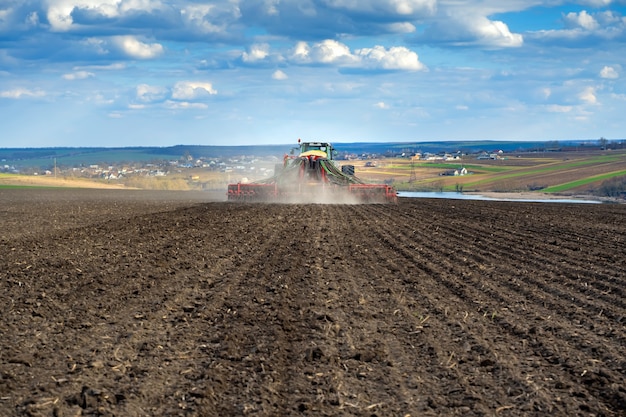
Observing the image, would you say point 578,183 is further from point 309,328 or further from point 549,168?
point 309,328

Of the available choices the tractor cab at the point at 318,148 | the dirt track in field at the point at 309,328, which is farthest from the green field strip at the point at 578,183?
the dirt track in field at the point at 309,328

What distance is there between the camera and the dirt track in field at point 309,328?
271 inches

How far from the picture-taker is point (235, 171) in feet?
336

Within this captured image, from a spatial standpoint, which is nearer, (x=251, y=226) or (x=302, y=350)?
(x=302, y=350)

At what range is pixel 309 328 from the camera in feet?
31.2

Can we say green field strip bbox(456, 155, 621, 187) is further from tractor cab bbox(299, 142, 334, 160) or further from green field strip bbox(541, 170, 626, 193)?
tractor cab bbox(299, 142, 334, 160)

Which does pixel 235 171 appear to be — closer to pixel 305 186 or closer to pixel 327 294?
pixel 305 186

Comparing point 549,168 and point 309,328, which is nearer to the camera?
point 309,328

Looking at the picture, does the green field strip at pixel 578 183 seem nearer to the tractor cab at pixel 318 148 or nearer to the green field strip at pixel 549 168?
the green field strip at pixel 549 168

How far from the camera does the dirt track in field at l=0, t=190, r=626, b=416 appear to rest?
22.6ft

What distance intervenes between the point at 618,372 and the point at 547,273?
659 cm

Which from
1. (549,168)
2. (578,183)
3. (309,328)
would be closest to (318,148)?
(309,328)

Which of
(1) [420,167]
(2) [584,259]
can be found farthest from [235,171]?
(2) [584,259]

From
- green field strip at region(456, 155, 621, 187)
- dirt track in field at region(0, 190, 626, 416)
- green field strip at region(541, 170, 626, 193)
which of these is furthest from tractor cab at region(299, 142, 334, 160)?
green field strip at region(456, 155, 621, 187)
